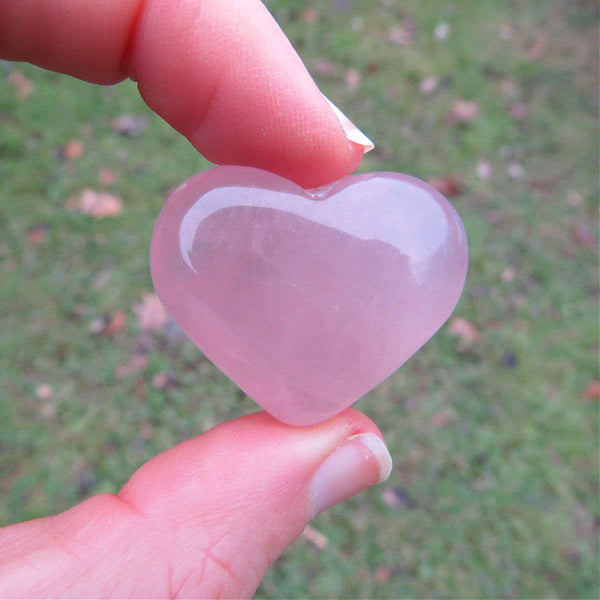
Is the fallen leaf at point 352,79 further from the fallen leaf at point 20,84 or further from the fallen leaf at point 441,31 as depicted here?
the fallen leaf at point 20,84

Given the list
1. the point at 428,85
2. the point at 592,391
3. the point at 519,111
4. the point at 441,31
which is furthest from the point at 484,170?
the point at 592,391

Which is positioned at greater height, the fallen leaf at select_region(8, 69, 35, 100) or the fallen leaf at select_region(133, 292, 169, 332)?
the fallen leaf at select_region(8, 69, 35, 100)

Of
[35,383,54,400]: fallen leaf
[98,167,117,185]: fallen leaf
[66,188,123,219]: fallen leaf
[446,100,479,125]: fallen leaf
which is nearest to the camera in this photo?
[35,383,54,400]: fallen leaf

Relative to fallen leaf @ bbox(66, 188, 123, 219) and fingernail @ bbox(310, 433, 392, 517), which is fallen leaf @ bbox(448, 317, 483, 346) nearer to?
fingernail @ bbox(310, 433, 392, 517)

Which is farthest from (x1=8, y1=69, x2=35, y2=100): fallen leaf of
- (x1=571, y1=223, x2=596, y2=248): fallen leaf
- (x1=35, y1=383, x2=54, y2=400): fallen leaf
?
(x1=571, y1=223, x2=596, y2=248): fallen leaf

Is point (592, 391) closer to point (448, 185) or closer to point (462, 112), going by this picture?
point (448, 185)

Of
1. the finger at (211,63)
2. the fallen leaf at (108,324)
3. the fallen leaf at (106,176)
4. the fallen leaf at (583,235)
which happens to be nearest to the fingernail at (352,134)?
the finger at (211,63)

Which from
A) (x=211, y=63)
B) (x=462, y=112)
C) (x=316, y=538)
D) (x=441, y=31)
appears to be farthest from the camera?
(x=441, y=31)
